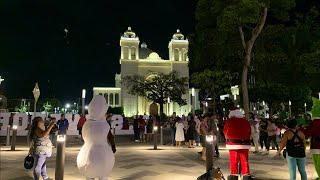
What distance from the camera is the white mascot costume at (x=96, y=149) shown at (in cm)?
528

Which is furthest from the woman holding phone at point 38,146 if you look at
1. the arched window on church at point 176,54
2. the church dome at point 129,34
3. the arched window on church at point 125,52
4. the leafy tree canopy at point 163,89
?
the arched window on church at point 176,54

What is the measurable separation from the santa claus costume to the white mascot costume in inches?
116

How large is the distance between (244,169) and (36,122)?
4811mm

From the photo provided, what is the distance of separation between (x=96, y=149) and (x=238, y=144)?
3.28 meters

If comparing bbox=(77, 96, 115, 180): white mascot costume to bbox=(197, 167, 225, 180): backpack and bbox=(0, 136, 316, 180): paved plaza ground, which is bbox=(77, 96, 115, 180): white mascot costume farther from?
bbox=(0, 136, 316, 180): paved plaza ground

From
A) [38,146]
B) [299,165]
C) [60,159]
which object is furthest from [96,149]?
[299,165]

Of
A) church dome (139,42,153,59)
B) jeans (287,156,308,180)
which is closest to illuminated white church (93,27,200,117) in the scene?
church dome (139,42,153,59)

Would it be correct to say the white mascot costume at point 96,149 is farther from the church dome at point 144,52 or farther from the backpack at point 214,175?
the church dome at point 144,52

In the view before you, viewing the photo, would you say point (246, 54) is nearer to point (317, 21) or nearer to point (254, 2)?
point (254, 2)

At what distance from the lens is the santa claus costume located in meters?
6.98

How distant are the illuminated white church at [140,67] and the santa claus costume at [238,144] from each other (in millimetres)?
63755

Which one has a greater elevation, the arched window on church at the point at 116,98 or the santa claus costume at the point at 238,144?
the arched window on church at the point at 116,98

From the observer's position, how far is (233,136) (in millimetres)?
7051

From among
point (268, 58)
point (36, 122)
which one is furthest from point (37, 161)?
point (268, 58)
